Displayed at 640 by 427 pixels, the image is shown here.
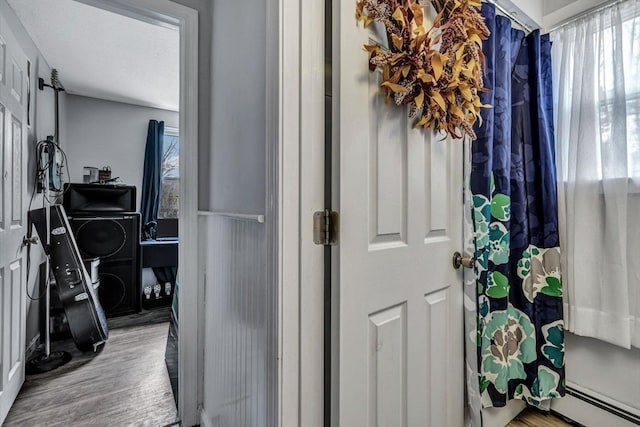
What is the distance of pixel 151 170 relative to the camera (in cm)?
399

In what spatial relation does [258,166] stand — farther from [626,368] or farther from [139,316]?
[139,316]

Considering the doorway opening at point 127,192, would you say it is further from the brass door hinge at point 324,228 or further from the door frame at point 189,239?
the brass door hinge at point 324,228

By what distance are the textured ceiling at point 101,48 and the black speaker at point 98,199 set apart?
3.42 feet

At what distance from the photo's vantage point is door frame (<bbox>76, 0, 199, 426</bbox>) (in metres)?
1.54

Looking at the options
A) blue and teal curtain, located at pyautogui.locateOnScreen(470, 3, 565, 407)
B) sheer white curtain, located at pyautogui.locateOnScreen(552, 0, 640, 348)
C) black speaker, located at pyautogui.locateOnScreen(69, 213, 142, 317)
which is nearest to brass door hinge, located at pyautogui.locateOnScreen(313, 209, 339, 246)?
blue and teal curtain, located at pyautogui.locateOnScreen(470, 3, 565, 407)

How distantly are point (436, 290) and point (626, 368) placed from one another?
3.67ft

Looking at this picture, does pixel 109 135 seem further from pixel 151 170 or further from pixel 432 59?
pixel 432 59

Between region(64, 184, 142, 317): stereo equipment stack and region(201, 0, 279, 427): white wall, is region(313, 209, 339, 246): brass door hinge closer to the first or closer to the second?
region(201, 0, 279, 427): white wall

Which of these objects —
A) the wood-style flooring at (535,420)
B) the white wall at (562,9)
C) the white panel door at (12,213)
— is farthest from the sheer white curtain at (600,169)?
the white panel door at (12,213)

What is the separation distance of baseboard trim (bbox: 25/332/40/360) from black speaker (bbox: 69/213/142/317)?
0.61 m

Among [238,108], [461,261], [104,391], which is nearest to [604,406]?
[461,261]

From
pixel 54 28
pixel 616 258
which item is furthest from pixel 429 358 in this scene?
pixel 54 28

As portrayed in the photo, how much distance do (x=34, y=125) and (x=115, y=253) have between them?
4.50 ft

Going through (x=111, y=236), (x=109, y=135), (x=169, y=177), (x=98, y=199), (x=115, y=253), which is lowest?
(x=115, y=253)
